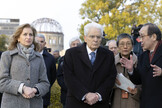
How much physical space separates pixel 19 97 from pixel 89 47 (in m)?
1.40

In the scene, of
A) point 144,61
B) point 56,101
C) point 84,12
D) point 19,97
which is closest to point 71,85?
point 19,97

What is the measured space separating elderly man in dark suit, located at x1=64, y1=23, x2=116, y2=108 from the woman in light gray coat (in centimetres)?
67

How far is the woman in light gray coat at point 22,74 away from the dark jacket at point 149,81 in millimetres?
1592

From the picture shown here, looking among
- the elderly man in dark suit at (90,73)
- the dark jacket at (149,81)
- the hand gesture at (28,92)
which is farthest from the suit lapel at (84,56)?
the hand gesture at (28,92)

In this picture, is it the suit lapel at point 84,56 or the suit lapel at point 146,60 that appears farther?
the suit lapel at point 146,60

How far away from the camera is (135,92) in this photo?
14.2ft

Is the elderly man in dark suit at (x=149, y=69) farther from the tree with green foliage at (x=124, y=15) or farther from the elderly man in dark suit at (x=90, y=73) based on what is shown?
the tree with green foliage at (x=124, y=15)

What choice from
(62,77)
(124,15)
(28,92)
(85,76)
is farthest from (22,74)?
(124,15)

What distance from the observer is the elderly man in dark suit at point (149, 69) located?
3.99 m

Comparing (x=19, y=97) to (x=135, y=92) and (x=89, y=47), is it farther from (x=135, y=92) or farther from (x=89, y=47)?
(x=135, y=92)

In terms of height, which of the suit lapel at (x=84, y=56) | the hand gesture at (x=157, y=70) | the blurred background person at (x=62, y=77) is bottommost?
the blurred background person at (x=62, y=77)

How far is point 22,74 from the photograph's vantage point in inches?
168

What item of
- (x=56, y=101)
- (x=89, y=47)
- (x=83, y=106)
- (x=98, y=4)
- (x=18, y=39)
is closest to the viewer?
(x=83, y=106)

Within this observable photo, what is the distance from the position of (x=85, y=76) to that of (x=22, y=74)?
1.08 metres
